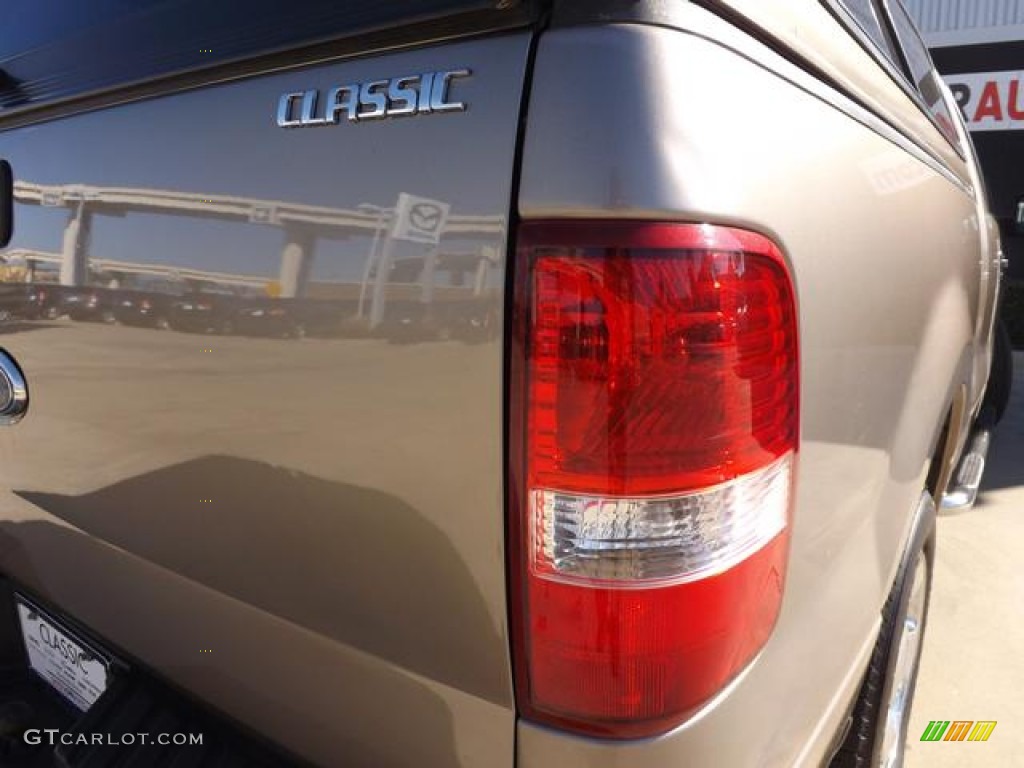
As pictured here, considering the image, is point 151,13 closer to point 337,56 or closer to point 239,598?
point 337,56

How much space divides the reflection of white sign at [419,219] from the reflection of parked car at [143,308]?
45cm

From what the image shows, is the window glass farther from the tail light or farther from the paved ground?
the paved ground

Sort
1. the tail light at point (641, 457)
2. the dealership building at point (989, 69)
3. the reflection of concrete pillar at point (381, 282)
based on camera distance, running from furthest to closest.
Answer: the dealership building at point (989, 69)
the reflection of concrete pillar at point (381, 282)
the tail light at point (641, 457)

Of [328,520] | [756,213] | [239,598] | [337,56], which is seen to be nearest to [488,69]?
[337,56]

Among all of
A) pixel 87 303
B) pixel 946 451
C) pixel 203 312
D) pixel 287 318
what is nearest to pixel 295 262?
pixel 287 318

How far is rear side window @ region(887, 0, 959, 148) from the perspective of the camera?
7.75ft

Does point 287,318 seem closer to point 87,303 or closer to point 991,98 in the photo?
point 87,303

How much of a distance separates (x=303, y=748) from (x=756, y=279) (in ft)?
3.17

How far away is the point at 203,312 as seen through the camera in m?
1.24

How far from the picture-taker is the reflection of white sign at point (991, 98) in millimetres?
10141

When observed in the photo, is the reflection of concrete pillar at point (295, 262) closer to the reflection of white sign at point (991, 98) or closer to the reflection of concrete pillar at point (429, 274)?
the reflection of concrete pillar at point (429, 274)

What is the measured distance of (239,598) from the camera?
1.32 metres

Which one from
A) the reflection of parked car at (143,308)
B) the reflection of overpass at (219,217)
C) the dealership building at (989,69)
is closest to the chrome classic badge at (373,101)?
the reflection of overpass at (219,217)

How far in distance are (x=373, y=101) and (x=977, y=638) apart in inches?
112
